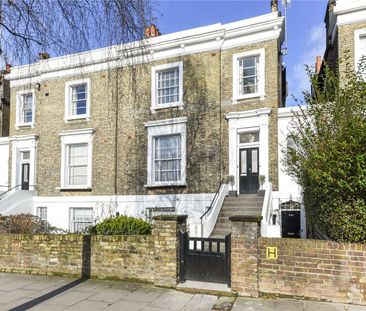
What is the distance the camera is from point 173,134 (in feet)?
52.5

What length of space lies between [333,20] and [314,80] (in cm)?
761

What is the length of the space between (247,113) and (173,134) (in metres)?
3.52

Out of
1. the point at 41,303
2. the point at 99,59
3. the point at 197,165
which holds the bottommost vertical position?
the point at 41,303

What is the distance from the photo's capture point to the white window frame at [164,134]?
15.5 meters

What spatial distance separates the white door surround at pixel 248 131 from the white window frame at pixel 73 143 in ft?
23.0

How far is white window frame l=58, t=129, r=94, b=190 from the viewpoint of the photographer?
17.3 m

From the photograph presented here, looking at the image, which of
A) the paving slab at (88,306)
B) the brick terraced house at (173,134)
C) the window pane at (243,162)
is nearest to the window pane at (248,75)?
the brick terraced house at (173,134)

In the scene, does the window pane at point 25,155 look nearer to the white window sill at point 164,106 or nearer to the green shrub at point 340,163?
the white window sill at point 164,106

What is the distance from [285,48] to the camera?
17469 millimetres

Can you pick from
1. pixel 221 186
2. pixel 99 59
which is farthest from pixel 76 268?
pixel 99 59

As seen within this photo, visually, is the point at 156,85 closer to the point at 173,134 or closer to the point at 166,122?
the point at 166,122

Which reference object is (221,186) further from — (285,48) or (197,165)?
(285,48)

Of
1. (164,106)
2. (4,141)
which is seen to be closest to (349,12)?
(164,106)

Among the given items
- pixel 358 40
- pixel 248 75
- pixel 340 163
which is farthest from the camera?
A: pixel 248 75
